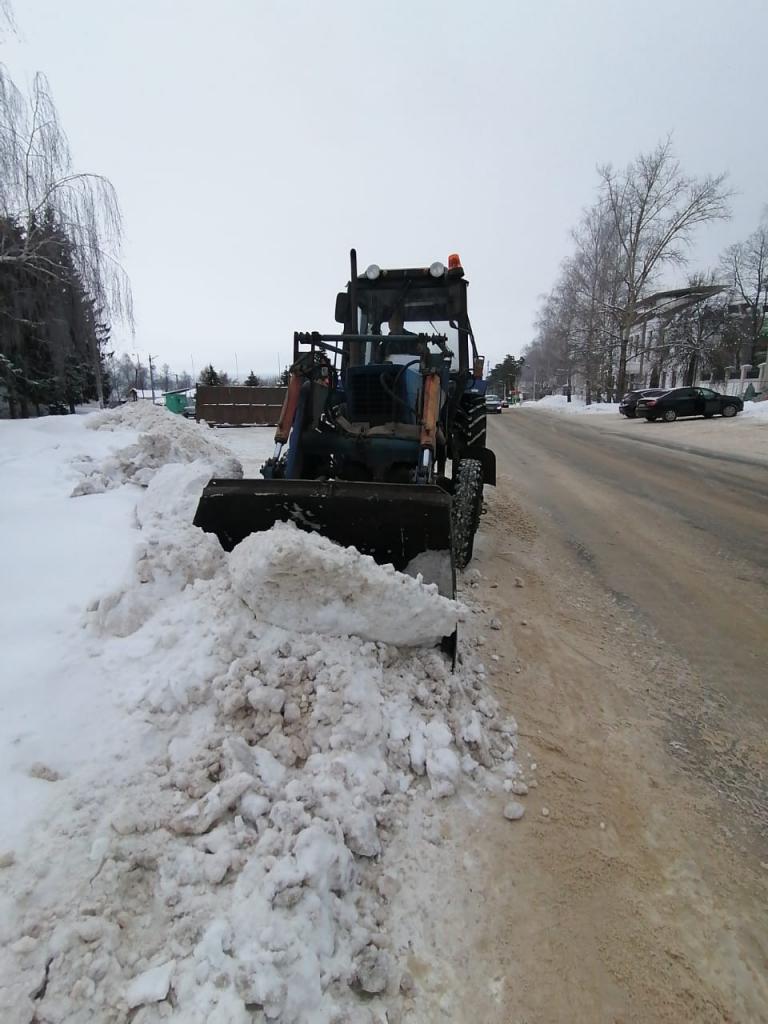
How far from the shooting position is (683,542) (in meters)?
5.85

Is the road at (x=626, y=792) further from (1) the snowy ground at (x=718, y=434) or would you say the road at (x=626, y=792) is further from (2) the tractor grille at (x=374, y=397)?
(1) the snowy ground at (x=718, y=434)

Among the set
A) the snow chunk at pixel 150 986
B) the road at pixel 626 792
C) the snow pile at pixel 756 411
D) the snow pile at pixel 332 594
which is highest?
the snow pile at pixel 756 411

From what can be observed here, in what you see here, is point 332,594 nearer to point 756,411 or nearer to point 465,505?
point 465,505

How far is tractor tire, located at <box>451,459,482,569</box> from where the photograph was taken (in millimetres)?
4453

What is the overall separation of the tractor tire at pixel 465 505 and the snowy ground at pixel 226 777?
1505 mm

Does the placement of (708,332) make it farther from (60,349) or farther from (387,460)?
(387,460)

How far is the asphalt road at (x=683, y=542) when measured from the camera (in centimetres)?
361

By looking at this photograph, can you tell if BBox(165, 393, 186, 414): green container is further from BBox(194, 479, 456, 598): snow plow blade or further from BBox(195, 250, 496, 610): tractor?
BBox(194, 479, 456, 598): snow plow blade

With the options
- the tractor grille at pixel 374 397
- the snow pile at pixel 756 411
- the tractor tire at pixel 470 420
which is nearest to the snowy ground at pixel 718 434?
the snow pile at pixel 756 411

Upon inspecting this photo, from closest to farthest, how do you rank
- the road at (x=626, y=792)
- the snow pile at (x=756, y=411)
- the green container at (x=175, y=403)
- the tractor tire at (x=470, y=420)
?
the road at (x=626, y=792)
the tractor tire at (x=470, y=420)
the snow pile at (x=756, y=411)
the green container at (x=175, y=403)

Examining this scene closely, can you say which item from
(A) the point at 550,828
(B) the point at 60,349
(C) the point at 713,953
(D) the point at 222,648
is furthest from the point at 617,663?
(B) the point at 60,349

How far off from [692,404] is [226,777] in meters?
26.4

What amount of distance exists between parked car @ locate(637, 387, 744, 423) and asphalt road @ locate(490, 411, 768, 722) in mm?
13034

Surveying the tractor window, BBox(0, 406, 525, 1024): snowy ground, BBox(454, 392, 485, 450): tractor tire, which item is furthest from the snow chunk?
the tractor window
